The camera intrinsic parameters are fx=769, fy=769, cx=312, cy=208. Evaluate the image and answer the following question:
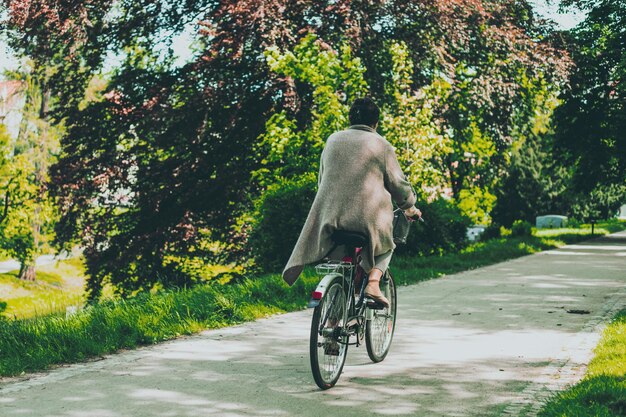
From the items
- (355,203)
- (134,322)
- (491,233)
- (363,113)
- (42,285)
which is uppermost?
(363,113)

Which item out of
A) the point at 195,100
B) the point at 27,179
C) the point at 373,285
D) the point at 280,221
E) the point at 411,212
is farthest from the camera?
the point at 27,179

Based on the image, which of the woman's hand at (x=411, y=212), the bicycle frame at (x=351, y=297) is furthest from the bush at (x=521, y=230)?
the bicycle frame at (x=351, y=297)

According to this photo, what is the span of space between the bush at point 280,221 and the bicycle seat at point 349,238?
7.51 metres

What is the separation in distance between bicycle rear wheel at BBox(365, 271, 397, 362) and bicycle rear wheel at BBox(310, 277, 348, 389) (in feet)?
1.79

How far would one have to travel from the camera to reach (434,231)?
1672 cm

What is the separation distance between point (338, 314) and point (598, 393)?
180cm

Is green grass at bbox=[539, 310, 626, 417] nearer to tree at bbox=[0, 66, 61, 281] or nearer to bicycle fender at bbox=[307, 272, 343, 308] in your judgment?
bicycle fender at bbox=[307, 272, 343, 308]

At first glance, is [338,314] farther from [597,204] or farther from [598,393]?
[597,204]

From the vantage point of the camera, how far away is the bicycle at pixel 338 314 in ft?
17.0

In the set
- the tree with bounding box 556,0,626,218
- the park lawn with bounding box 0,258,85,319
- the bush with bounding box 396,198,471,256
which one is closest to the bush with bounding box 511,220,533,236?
the tree with bounding box 556,0,626,218

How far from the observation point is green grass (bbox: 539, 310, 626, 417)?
4.53m

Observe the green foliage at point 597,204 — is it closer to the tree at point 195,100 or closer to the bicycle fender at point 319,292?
the tree at point 195,100

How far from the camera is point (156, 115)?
52.7 ft

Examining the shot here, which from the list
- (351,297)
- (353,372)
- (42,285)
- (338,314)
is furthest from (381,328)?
(42,285)
